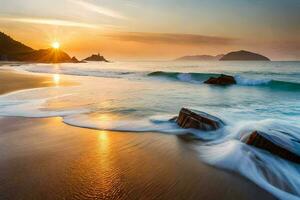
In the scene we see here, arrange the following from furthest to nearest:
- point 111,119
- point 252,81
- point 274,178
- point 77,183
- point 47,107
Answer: point 252,81 → point 47,107 → point 111,119 → point 274,178 → point 77,183

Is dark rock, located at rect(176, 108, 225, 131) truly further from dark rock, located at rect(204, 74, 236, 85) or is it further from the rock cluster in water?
dark rock, located at rect(204, 74, 236, 85)

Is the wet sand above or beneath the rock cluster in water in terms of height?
beneath

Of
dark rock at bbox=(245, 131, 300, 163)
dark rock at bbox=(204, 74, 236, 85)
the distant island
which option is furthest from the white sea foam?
the distant island

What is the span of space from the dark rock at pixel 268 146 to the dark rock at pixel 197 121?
1183mm

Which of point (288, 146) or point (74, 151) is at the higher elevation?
point (288, 146)

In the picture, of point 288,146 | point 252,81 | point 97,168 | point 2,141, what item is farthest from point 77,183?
point 252,81

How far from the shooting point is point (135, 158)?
4836mm

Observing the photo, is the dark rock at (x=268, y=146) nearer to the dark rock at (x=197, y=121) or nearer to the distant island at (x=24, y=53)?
the dark rock at (x=197, y=121)

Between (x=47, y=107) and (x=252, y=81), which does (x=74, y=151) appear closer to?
(x=47, y=107)

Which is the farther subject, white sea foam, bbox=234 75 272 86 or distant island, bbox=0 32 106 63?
distant island, bbox=0 32 106 63

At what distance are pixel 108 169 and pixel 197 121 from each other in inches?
120

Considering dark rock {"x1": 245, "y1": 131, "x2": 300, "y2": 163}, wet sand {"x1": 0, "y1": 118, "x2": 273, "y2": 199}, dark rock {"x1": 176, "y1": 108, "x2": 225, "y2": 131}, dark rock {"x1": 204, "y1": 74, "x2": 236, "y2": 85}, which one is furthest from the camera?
dark rock {"x1": 204, "y1": 74, "x2": 236, "y2": 85}

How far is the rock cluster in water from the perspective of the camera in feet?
15.9

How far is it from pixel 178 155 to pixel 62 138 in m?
2.59
